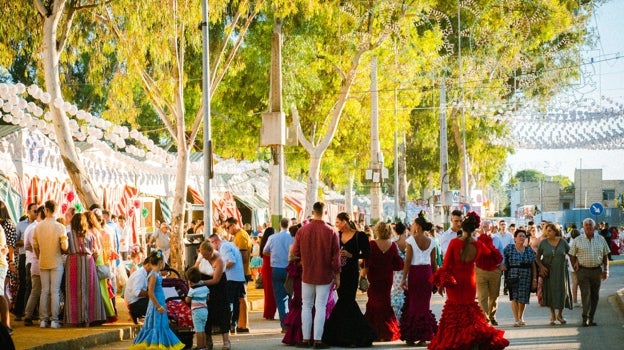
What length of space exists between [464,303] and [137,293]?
5.95 m

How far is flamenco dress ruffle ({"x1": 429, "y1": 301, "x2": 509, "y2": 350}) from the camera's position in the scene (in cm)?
1334


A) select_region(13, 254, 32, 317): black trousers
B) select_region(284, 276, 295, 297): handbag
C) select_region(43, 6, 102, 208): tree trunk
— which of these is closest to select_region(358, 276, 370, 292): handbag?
select_region(284, 276, 295, 297): handbag

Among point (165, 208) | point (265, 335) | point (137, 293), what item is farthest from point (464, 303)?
point (165, 208)

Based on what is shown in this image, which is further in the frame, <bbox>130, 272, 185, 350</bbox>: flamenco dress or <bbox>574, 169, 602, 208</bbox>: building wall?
<bbox>574, 169, 602, 208</bbox>: building wall

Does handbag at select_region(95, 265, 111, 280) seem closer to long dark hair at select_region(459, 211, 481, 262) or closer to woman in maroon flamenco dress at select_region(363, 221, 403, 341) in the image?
woman in maroon flamenco dress at select_region(363, 221, 403, 341)

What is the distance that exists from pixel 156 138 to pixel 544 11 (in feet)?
93.8

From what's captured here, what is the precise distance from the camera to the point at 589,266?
1888cm

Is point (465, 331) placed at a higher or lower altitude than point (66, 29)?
lower

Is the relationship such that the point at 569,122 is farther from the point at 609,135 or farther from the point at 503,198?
the point at 503,198

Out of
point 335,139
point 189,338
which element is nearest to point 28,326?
point 189,338

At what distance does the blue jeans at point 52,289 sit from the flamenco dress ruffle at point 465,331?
6.77m

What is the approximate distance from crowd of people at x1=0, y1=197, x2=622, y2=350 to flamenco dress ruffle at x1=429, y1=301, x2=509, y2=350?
15 millimetres

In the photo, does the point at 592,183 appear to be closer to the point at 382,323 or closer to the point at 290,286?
the point at 382,323

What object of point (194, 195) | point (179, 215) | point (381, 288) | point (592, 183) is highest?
point (592, 183)
